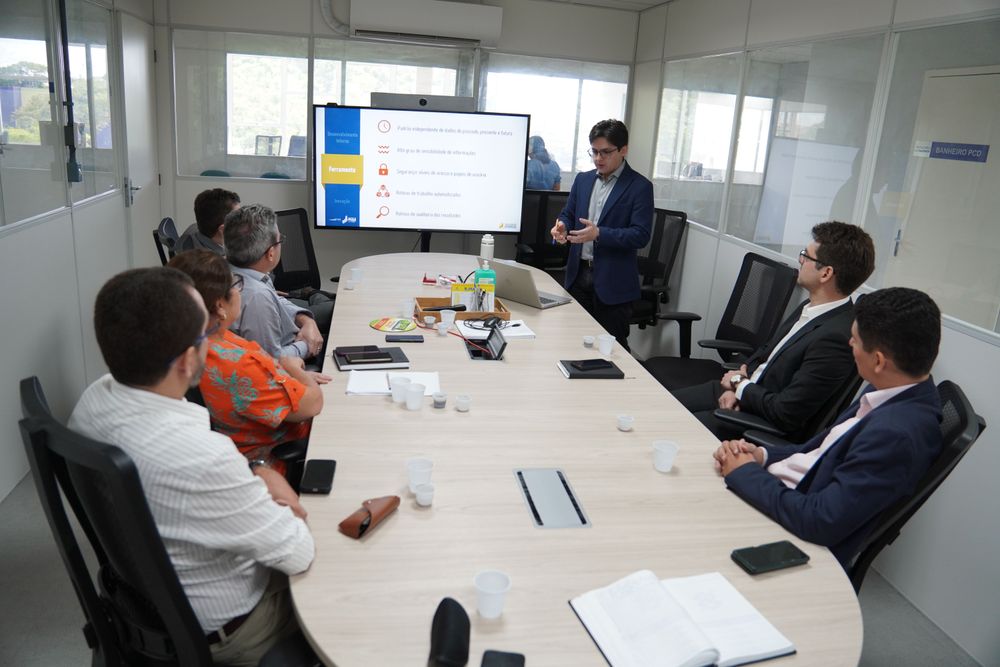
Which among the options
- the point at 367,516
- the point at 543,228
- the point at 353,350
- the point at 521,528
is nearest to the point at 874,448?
the point at 521,528

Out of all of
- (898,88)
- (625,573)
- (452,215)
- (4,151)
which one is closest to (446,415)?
(625,573)

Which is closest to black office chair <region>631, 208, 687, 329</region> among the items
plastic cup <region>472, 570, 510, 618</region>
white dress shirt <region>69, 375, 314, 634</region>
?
plastic cup <region>472, 570, 510, 618</region>

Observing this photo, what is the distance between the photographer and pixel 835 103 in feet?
11.3

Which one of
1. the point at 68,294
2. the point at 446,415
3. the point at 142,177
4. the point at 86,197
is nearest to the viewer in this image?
the point at 446,415

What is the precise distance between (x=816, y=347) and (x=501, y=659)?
1.74m

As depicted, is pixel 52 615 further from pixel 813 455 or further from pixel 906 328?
pixel 906 328

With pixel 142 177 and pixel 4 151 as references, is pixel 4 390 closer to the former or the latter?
pixel 4 151

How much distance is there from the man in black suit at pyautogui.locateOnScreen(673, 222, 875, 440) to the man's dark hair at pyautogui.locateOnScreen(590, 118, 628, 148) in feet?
4.76

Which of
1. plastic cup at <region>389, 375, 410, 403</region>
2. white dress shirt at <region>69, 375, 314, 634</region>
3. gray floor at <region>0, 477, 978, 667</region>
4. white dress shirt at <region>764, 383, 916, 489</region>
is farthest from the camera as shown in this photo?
plastic cup at <region>389, 375, 410, 403</region>

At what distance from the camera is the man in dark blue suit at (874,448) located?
5.08 feet

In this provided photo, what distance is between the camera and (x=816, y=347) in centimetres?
242

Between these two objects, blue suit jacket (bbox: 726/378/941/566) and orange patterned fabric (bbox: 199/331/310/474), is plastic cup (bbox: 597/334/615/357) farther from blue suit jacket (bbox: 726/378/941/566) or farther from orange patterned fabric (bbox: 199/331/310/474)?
orange patterned fabric (bbox: 199/331/310/474)

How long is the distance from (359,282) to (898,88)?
2.79 meters

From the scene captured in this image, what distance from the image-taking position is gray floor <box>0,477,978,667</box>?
2119mm
